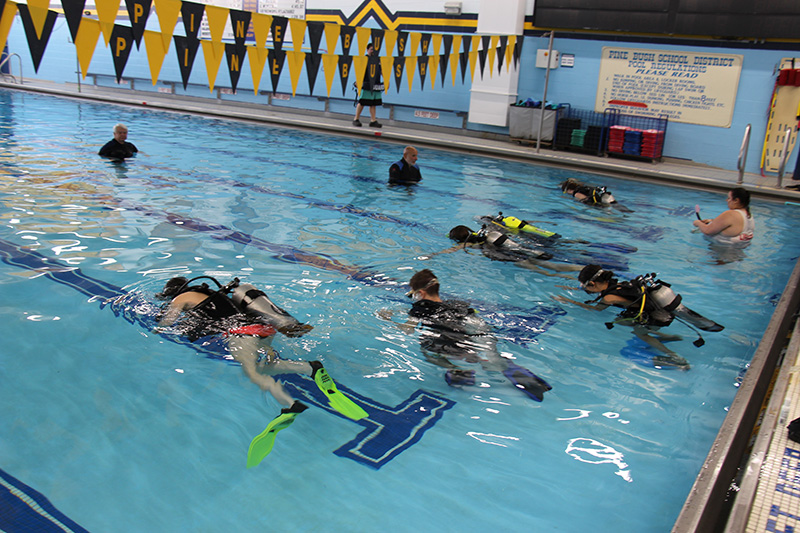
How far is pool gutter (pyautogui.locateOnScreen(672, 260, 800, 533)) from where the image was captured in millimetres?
2262

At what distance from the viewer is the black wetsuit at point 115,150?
30.3ft

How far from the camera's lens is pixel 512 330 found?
444 cm

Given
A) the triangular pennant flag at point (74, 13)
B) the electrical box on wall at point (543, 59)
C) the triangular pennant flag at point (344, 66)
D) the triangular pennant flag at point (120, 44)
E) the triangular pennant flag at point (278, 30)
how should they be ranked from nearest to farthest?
1. the triangular pennant flag at point (74, 13)
2. the triangular pennant flag at point (120, 44)
3. the triangular pennant flag at point (278, 30)
4. the triangular pennant flag at point (344, 66)
5. the electrical box on wall at point (543, 59)

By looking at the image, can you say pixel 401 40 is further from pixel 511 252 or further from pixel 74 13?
pixel 511 252

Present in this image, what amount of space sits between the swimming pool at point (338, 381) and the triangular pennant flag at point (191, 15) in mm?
2885

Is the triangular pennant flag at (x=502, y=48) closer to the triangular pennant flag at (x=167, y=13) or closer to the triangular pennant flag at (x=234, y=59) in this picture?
the triangular pennant flag at (x=234, y=59)

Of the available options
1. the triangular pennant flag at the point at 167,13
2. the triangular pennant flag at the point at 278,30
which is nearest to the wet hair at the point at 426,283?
the triangular pennant flag at the point at 167,13

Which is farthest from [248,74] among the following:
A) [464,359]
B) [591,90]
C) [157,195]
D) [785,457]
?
[785,457]

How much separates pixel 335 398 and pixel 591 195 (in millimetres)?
6710

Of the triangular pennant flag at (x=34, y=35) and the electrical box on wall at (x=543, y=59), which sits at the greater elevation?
the electrical box on wall at (x=543, y=59)

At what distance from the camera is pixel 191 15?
29.4ft

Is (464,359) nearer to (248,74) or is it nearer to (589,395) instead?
(589,395)

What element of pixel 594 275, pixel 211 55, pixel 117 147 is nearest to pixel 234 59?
pixel 211 55

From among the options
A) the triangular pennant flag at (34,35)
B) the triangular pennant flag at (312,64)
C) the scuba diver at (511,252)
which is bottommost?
the scuba diver at (511,252)
